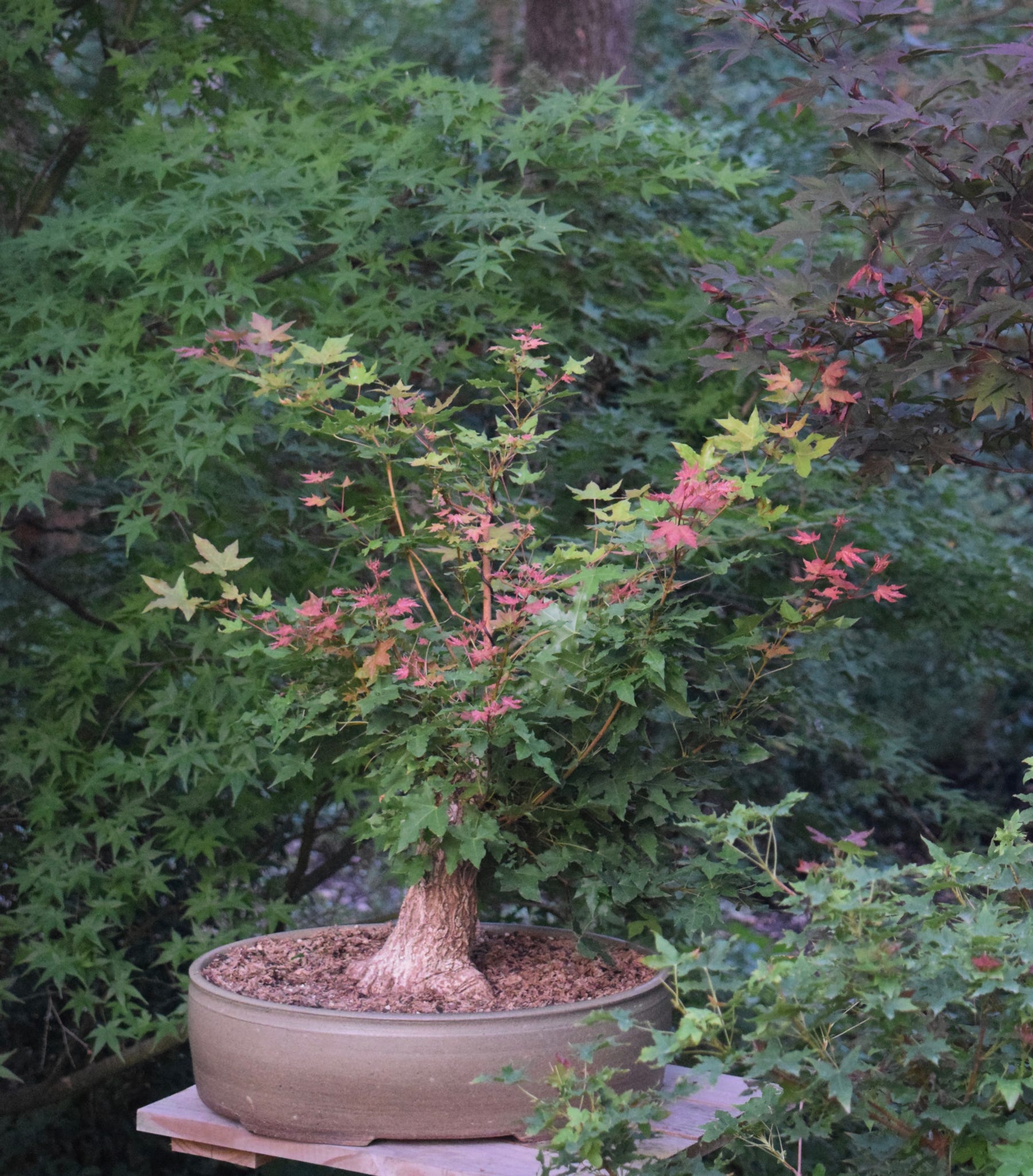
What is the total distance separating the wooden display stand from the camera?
1277 millimetres

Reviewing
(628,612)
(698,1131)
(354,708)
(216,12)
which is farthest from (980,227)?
(216,12)

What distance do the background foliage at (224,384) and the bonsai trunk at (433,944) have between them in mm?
357

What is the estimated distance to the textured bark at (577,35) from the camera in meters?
3.83

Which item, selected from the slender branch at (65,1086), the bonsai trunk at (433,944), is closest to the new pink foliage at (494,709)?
the bonsai trunk at (433,944)

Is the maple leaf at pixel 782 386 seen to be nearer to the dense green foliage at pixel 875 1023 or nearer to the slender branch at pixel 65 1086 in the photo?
the dense green foliage at pixel 875 1023

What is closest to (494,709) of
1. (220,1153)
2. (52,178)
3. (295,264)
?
(220,1153)

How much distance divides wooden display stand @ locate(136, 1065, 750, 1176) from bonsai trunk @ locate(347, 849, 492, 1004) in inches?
8.0

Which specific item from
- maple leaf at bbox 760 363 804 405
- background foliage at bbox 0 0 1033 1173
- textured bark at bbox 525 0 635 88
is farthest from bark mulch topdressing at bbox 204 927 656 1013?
textured bark at bbox 525 0 635 88

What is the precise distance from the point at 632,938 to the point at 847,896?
543 millimetres

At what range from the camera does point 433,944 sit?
1544 mm

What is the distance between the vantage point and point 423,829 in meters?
1.49

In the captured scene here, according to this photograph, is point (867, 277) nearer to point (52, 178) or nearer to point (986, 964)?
point (986, 964)

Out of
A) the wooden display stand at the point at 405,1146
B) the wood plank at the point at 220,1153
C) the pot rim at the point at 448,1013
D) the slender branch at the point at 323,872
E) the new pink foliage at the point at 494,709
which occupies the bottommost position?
the slender branch at the point at 323,872

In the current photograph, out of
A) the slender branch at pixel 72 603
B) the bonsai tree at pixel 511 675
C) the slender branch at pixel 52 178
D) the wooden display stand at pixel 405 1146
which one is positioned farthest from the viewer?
the slender branch at pixel 52 178
